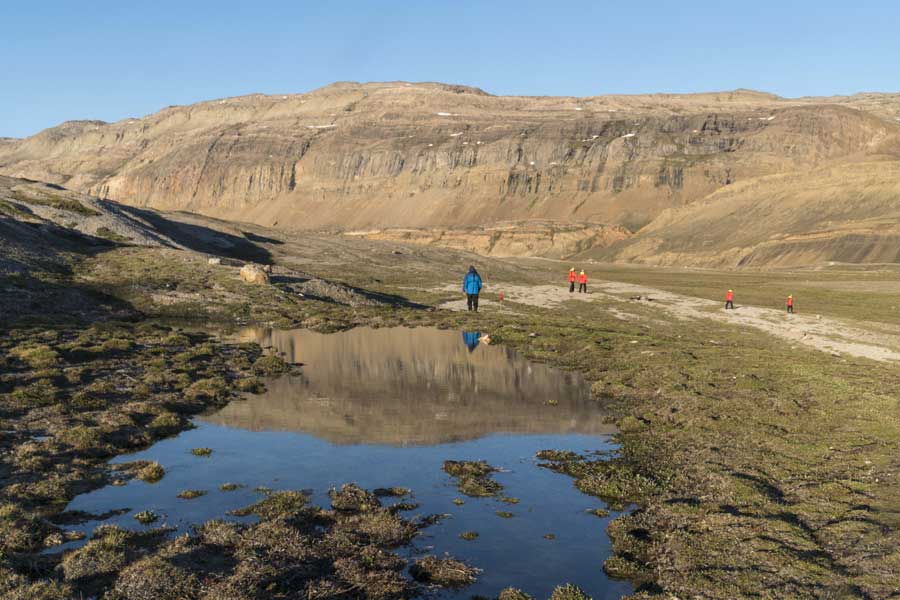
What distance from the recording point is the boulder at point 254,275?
163 ft

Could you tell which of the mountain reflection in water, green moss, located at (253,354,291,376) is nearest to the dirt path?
the mountain reflection in water

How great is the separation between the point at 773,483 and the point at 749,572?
4.73m

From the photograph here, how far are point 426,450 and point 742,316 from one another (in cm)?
3824

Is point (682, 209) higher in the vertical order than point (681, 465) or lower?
higher

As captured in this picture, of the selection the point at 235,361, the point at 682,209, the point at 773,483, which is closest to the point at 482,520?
the point at 773,483

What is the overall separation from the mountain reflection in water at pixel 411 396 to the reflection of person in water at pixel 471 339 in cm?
29

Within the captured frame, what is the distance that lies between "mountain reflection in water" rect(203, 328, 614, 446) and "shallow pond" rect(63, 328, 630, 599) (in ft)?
0.20

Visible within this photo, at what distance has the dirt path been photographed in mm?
38969

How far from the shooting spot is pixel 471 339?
3834cm

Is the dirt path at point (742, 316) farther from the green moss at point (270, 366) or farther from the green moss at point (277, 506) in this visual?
the green moss at point (277, 506)

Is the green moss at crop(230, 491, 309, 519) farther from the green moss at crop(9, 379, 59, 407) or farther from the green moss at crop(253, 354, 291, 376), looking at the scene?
the green moss at crop(253, 354, 291, 376)

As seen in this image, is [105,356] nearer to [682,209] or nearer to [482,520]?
[482,520]

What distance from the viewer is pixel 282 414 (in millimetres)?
22422

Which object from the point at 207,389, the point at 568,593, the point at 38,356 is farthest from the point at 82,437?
the point at 568,593
